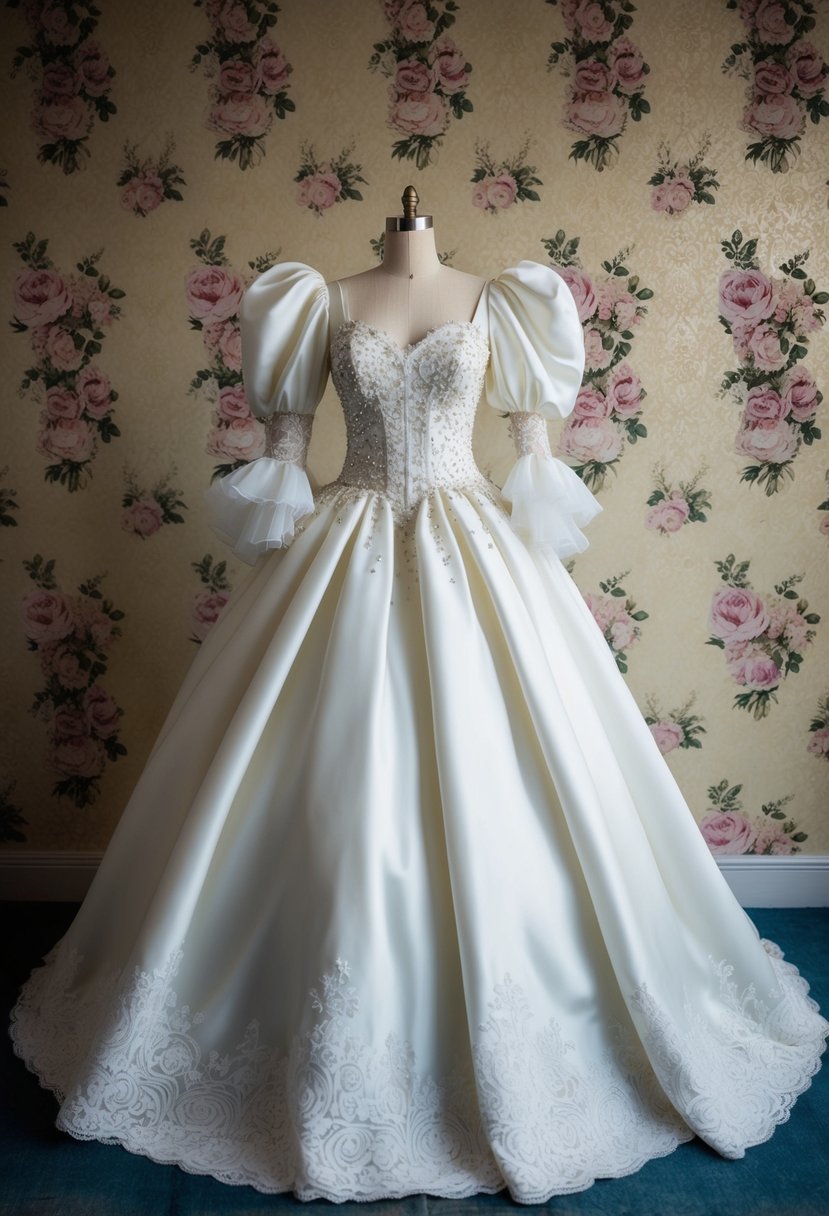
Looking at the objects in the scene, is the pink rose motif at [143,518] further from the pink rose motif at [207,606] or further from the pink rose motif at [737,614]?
the pink rose motif at [737,614]

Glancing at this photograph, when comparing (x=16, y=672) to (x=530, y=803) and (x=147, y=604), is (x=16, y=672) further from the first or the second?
(x=530, y=803)

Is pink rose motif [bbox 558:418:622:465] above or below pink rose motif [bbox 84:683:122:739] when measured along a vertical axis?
above

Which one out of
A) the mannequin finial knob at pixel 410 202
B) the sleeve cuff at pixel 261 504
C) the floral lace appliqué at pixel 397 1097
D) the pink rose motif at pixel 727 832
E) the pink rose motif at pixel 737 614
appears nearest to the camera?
the floral lace appliqué at pixel 397 1097

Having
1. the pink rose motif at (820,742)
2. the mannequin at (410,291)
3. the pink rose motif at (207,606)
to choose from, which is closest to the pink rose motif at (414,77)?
the mannequin at (410,291)

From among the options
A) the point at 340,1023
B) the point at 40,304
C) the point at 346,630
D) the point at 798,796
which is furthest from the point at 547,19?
the point at 340,1023

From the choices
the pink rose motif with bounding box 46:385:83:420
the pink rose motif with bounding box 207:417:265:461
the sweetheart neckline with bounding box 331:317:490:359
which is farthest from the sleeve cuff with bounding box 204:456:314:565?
the pink rose motif with bounding box 46:385:83:420

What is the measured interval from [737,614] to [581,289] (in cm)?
97

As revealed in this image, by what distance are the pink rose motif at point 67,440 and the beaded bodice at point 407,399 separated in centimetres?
91

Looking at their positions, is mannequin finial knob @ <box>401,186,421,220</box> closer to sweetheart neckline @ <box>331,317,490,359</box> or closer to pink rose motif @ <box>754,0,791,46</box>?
sweetheart neckline @ <box>331,317,490,359</box>

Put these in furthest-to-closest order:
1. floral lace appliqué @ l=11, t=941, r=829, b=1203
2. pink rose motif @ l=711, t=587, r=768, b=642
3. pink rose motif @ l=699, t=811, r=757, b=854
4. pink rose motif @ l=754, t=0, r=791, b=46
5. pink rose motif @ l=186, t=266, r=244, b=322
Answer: pink rose motif @ l=699, t=811, r=757, b=854, pink rose motif @ l=711, t=587, r=768, b=642, pink rose motif @ l=186, t=266, r=244, b=322, pink rose motif @ l=754, t=0, r=791, b=46, floral lace appliqué @ l=11, t=941, r=829, b=1203

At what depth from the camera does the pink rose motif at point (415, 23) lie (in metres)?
2.57

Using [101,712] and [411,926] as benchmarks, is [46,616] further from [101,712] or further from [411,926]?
[411,926]

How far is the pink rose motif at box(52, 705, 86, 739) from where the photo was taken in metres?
2.89

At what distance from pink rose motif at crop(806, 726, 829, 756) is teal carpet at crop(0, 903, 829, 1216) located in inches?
42.6
